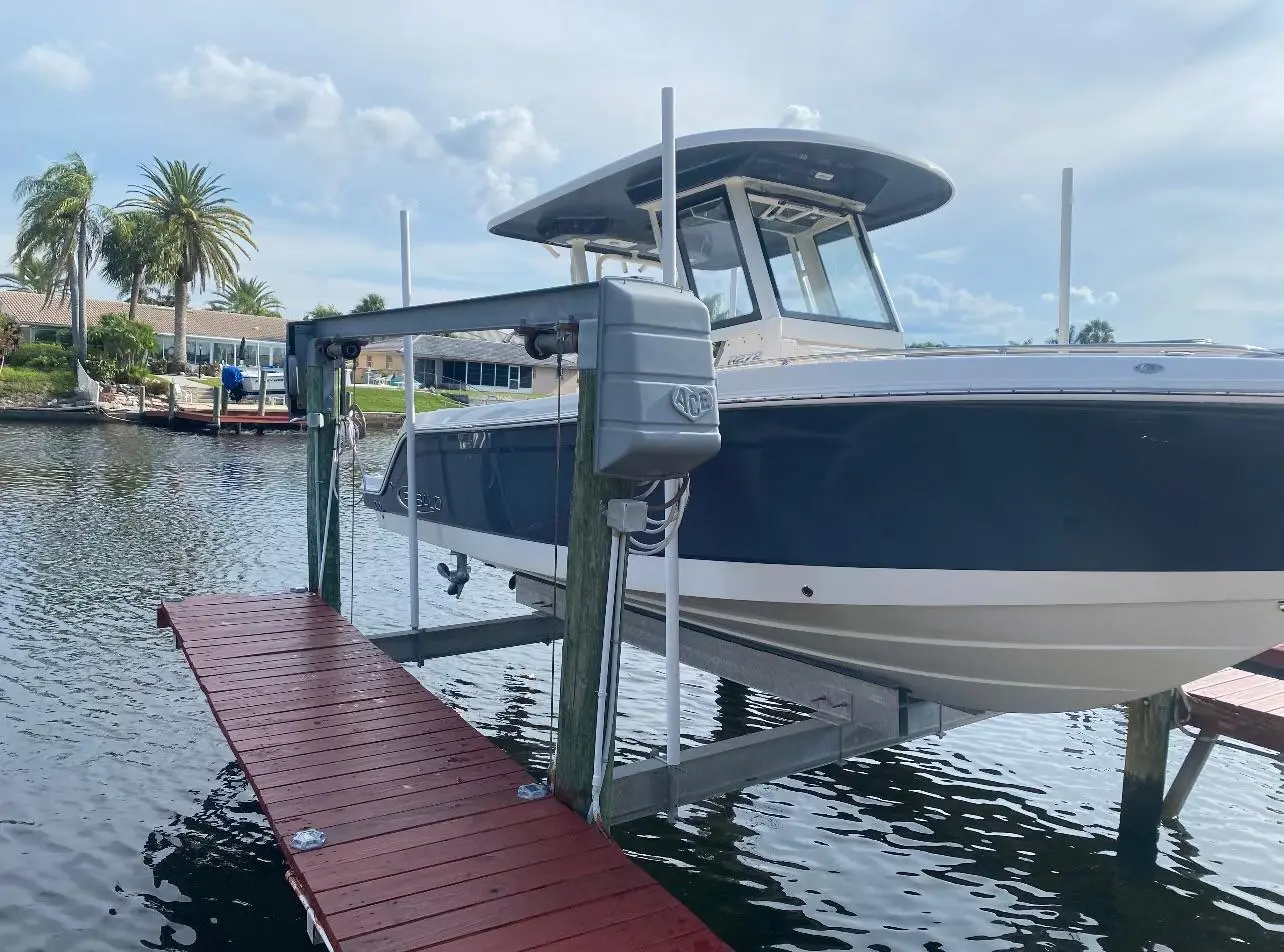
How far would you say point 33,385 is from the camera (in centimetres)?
4000

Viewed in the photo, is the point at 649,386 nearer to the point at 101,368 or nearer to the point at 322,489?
the point at 322,489

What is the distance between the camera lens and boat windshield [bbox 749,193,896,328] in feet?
20.9

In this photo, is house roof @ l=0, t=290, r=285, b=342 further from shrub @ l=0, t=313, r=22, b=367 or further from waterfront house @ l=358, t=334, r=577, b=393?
waterfront house @ l=358, t=334, r=577, b=393

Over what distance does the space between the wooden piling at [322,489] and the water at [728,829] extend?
1502mm

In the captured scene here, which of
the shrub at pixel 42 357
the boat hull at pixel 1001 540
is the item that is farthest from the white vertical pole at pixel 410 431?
the shrub at pixel 42 357

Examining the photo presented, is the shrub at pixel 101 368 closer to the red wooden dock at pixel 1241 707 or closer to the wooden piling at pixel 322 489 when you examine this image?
the wooden piling at pixel 322 489

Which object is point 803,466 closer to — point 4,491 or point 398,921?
point 398,921

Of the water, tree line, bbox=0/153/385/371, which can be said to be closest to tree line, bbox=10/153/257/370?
tree line, bbox=0/153/385/371

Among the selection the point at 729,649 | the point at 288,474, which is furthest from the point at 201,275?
the point at 729,649

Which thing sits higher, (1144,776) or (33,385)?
(33,385)

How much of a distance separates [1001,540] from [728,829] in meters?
3.17

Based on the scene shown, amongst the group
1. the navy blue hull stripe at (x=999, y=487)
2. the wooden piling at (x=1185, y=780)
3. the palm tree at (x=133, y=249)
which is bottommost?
the wooden piling at (x=1185, y=780)

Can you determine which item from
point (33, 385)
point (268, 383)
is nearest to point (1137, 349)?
point (268, 383)

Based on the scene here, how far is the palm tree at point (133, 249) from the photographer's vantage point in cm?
4684
